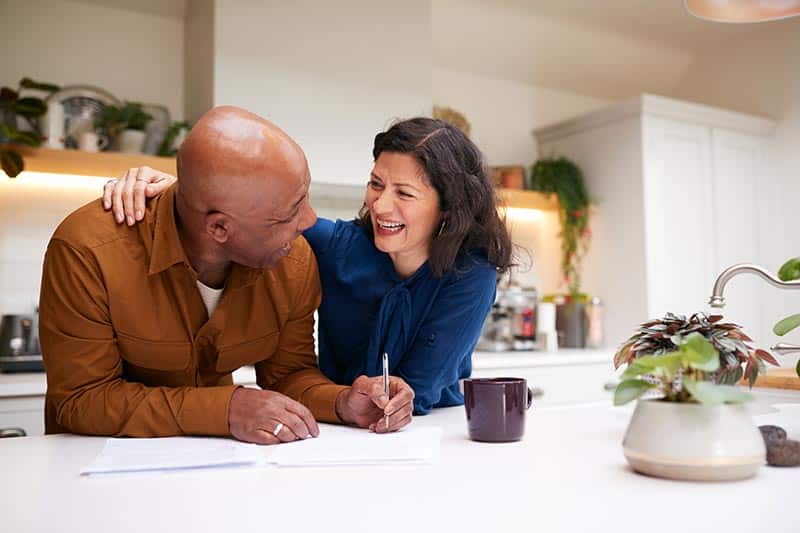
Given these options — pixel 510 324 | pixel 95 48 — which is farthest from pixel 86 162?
pixel 510 324

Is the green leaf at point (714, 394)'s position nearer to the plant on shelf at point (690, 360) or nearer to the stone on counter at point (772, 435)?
the plant on shelf at point (690, 360)

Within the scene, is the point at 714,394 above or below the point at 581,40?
below

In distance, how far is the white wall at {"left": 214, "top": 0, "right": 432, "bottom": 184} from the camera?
2953 millimetres

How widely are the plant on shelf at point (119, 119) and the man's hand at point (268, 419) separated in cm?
215

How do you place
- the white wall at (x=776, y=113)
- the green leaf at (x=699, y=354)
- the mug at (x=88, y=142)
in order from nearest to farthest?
the green leaf at (x=699, y=354)
the mug at (x=88, y=142)
the white wall at (x=776, y=113)

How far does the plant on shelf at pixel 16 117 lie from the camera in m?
2.60

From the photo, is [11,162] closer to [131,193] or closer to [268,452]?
[131,193]

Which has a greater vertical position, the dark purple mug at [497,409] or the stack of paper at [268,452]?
the dark purple mug at [497,409]

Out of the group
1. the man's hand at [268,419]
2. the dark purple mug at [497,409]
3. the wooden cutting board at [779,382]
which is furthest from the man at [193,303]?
the wooden cutting board at [779,382]

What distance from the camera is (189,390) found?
121 centimetres

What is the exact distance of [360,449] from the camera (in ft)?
3.42

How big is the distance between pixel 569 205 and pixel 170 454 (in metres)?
3.32

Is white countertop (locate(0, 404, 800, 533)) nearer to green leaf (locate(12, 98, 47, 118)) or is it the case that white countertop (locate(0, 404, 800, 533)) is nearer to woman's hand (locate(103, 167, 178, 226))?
woman's hand (locate(103, 167, 178, 226))

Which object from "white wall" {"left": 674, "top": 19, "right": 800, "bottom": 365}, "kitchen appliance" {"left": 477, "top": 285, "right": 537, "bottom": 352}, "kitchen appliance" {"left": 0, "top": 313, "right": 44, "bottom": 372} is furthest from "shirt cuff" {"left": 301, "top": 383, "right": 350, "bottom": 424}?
"white wall" {"left": 674, "top": 19, "right": 800, "bottom": 365}
